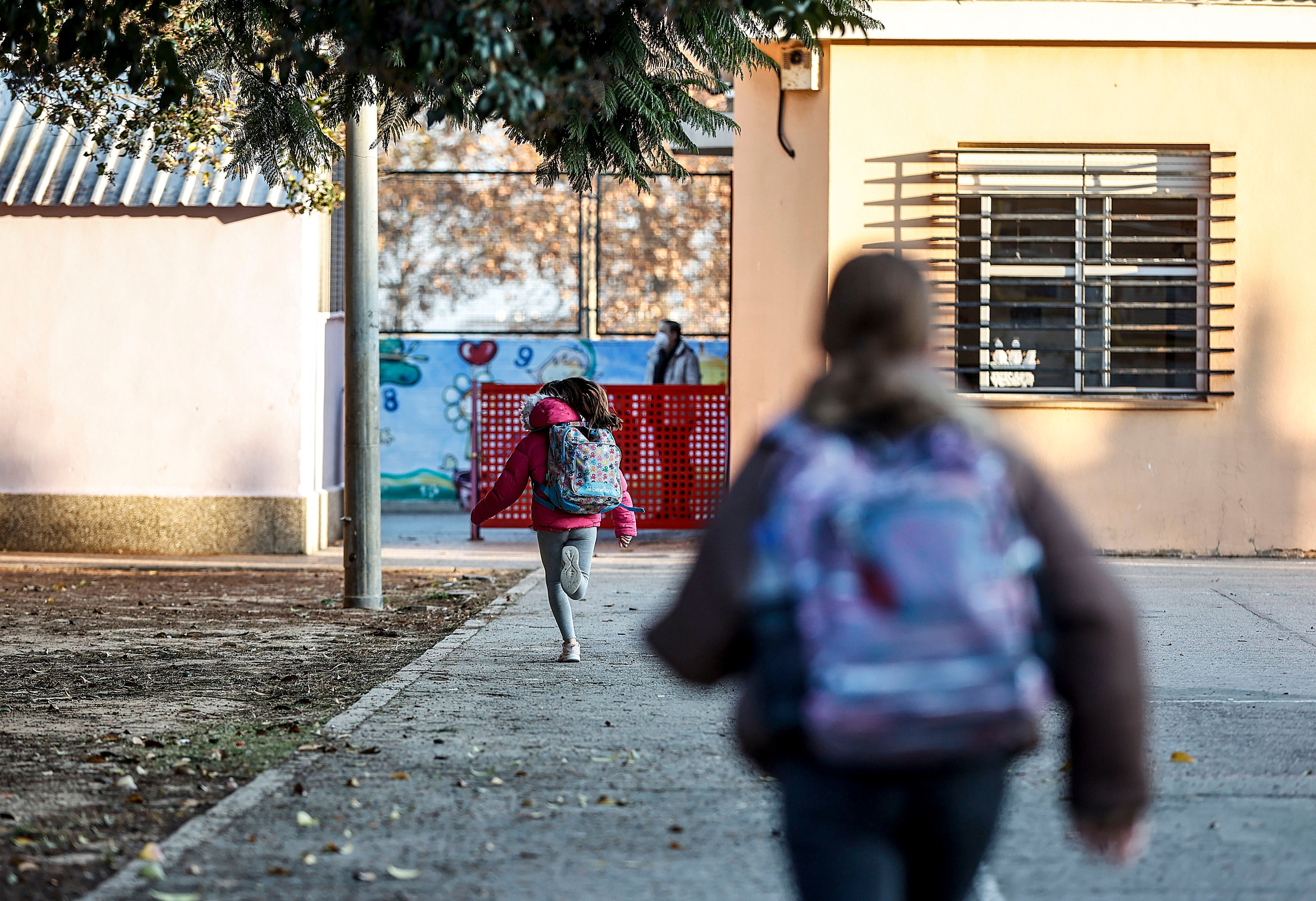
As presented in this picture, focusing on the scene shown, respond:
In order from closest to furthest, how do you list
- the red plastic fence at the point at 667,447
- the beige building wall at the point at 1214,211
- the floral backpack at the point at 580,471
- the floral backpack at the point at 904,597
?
the floral backpack at the point at 904,597 < the floral backpack at the point at 580,471 < the beige building wall at the point at 1214,211 < the red plastic fence at the point at 667,447

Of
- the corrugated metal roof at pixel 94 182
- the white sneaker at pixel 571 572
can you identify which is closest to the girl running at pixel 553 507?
the white sneaker at pixel 571 572

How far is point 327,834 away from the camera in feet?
14.3

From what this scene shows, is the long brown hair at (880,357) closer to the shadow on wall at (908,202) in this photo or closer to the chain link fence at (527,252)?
the shadow on wall at (908,202)

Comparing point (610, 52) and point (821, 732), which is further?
point (610, 52)

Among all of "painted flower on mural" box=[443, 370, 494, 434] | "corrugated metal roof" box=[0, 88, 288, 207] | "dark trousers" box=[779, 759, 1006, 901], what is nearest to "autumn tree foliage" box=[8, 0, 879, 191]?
"dark trousers" box=[779, 759, 1006, 901]

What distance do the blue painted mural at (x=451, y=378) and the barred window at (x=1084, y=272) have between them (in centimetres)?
774

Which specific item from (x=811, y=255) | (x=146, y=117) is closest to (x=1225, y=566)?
(x=811, y=255)

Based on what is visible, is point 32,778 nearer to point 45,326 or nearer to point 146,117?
point 146,117

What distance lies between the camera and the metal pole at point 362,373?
907 cm

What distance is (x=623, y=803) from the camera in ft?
15.4

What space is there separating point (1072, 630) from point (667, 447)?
36.7 ft

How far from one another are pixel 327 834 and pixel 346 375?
527 cm

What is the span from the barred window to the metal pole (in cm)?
501

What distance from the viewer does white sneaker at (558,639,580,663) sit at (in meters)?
7.31
